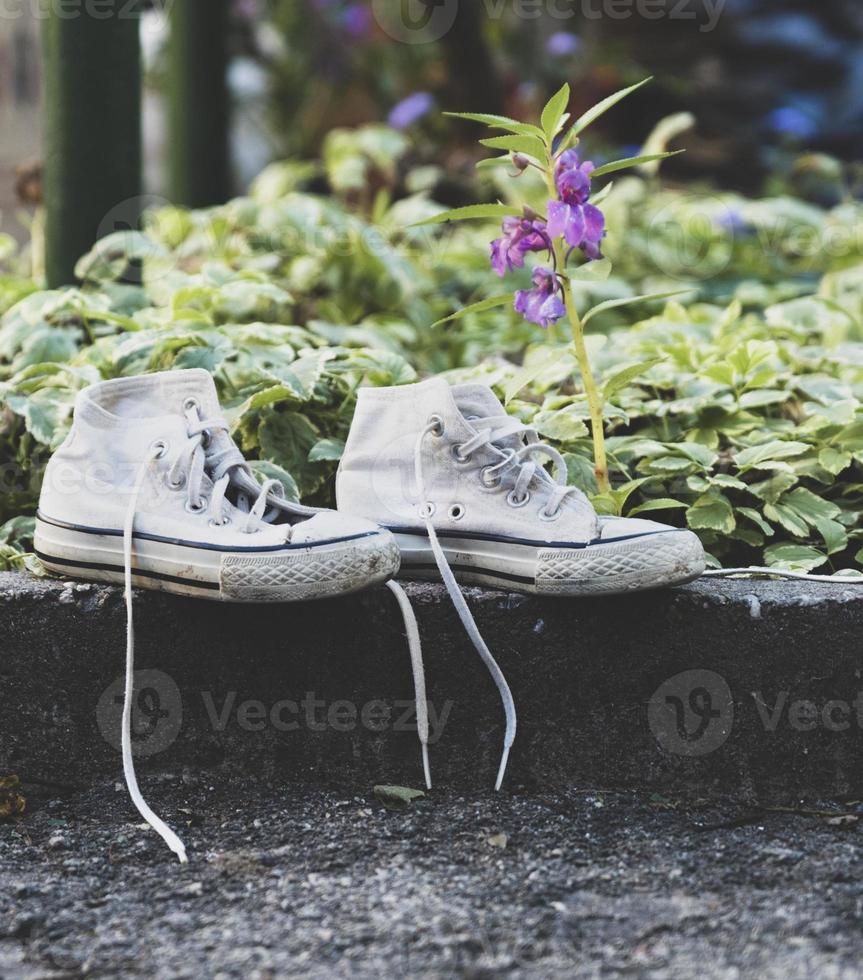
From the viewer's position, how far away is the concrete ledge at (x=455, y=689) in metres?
1.53

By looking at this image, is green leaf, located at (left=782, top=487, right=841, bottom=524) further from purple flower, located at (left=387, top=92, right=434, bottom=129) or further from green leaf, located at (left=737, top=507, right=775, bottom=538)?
purple flower, located at (left=387, top=92, right=434, bottom=129)

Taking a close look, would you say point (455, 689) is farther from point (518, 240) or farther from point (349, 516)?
point (518, 240)

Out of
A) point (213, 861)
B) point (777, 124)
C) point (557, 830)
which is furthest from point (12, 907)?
point (777, 124)

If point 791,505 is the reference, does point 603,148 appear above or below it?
above

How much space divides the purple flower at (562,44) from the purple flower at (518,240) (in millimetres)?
4386

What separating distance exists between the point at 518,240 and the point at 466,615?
22.3 inches

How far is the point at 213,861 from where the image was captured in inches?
54.2

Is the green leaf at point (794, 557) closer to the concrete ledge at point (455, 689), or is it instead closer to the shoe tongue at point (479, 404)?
the concrete ledge at point (455, 689)

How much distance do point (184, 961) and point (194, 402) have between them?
716 millimetres

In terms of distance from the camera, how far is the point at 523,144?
1.66 m

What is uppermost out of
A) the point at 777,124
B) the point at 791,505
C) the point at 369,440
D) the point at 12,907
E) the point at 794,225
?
the point at 777,124

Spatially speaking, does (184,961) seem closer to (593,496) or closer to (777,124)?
(593,496)

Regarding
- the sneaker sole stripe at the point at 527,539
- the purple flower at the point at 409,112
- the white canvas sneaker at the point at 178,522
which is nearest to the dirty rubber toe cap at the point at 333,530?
the white canvas sneaker at the point at 178,522

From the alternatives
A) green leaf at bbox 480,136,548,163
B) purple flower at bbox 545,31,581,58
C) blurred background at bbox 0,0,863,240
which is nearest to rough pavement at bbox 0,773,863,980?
green leaf at bbox 480,136,548,163
